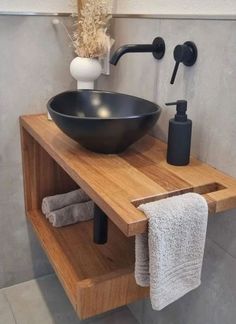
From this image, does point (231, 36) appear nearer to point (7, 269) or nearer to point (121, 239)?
point (121, 239)

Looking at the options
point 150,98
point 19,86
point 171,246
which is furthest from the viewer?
point 19,86

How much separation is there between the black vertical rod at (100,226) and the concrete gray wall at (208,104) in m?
0.34

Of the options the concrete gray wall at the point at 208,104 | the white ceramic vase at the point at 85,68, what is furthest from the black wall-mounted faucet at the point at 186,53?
the white ceramic vase at the point at 85,68

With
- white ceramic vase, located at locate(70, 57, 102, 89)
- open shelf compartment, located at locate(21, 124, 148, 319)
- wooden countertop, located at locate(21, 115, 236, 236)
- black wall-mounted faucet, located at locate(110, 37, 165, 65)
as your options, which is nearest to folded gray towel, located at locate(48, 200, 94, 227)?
open shelf compartment, located at locate(21, 124, 148, 319)

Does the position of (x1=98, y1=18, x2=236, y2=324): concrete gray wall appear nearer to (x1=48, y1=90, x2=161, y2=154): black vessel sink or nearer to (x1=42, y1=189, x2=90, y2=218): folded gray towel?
(x1=48, y1=90, x2=161, y2=154): black vessel sink

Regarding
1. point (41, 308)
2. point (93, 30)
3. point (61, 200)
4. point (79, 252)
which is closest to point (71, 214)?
point (61, 200)

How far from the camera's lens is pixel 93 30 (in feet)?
4.09

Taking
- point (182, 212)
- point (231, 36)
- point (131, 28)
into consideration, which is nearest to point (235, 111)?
point (231, 36)

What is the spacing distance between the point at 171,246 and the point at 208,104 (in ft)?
1.40

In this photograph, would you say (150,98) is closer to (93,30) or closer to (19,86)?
(93,30)

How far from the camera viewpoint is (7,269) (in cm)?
168

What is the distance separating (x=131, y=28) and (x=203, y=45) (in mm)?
401

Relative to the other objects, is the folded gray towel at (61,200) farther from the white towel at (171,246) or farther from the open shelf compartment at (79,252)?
the white towel at (171,246)

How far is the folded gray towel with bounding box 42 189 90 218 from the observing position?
4.81ft
